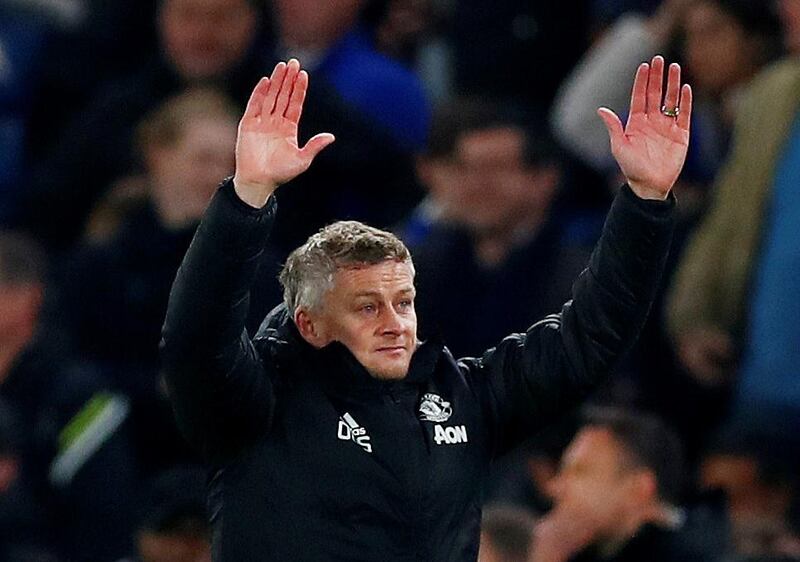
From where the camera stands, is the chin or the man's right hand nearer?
the man's right hand

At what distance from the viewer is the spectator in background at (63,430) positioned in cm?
774

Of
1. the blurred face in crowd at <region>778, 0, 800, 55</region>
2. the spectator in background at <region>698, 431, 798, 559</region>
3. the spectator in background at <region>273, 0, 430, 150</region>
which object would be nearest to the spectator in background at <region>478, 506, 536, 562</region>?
the spectator in background at <region>698, 431, 798, 559</region>

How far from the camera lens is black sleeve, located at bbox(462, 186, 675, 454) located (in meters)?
4.74

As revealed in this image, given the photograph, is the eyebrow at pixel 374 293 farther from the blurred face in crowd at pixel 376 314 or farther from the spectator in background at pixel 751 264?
the spectator in background at pixel 751 264

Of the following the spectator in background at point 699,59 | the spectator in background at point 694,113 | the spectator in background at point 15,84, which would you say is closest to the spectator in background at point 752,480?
the spectator in background at point 694,113

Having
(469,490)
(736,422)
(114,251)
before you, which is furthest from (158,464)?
(469,490)

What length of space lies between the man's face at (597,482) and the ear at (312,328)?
7.67 feet

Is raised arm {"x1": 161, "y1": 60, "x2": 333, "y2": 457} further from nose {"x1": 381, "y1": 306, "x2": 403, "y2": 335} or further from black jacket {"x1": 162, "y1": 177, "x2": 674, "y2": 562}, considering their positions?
nose {"x1": 381, "y1": 306, "x2": 403, "y2": 335}

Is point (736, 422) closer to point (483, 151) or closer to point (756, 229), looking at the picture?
point (756, 229)

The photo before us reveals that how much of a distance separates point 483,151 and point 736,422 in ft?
4.46

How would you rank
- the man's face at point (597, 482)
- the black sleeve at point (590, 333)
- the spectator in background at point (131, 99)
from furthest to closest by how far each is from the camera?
the spectator in background at point (131, 99) → the man's face at point (597, 482) → the black sleeve at point (590, 333)

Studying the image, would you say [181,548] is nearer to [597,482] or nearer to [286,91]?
[597,482]

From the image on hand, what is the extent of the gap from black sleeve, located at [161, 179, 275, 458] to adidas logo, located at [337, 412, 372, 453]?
16 cm

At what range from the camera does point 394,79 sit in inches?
336
